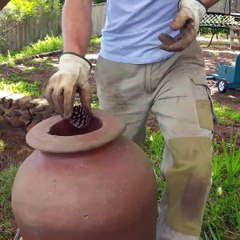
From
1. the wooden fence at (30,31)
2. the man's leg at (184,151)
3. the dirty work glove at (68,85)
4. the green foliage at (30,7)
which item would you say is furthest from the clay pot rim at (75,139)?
the green foliage at (30,7)

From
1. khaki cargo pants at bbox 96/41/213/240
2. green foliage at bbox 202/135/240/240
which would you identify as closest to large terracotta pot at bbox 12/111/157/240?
khaki cargo pants at bbox 96/41/213/240

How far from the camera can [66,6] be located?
2.92 metres

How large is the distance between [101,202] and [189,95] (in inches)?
31.8

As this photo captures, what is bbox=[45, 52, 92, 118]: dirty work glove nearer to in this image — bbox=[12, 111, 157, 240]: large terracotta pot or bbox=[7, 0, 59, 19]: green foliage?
bbox=[12, 111, 157, 240]: large terracotta pot

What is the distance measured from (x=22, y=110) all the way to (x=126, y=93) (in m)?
2.65

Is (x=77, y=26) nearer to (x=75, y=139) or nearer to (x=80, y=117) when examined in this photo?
(x=80, y=117)

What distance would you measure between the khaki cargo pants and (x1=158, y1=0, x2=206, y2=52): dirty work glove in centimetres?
23

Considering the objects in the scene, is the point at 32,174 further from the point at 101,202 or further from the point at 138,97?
the point at 138,97

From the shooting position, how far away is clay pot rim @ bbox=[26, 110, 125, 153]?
2131 millimetres

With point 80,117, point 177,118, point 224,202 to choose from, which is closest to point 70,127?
point 80,117

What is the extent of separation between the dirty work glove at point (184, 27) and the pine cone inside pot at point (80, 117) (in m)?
0.46

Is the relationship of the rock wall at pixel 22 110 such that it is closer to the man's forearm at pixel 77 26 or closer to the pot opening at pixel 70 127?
the man's forearm at pixel 77 26

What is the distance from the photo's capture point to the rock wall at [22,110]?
17.4 ft

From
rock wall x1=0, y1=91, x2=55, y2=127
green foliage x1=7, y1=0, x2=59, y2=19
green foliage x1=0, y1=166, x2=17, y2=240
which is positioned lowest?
green foliage x1=7, y1=0, x2=59, y2=19
